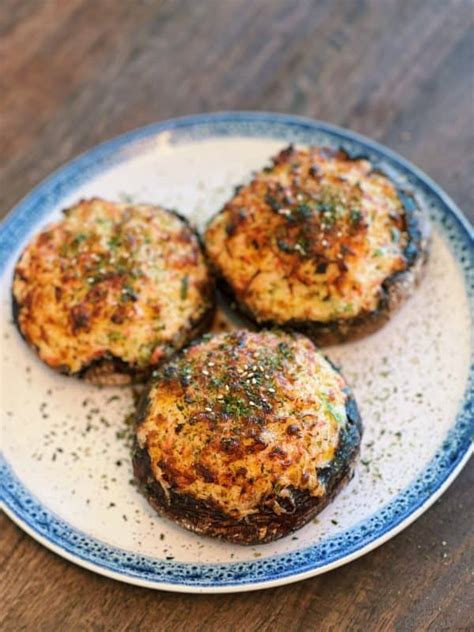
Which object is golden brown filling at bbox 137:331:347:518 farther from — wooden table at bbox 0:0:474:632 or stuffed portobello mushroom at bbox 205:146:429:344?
wooden table at bbox 0:0:474:632

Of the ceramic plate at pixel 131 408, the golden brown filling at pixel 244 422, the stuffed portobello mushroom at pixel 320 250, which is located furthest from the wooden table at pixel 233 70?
the golden brown filling at pixel 244 422

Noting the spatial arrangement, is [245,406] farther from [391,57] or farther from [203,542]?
[391,57]

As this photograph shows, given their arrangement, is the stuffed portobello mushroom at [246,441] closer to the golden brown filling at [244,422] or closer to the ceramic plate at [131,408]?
the golden brown filling at [244,422]

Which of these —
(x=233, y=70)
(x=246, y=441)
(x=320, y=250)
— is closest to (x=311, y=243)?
(x=320, y=250)

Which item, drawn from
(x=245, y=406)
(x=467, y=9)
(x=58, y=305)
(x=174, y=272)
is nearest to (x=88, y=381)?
(x=58, y=305)

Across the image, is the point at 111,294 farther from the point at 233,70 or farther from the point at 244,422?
the point at 233,70

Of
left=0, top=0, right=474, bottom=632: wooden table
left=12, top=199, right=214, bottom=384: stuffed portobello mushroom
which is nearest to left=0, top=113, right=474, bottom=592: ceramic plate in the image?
left=12, top=199, right=214, bottom=384: stuffed portobello mushroom
